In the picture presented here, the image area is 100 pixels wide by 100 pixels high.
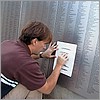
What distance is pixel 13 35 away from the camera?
161cm

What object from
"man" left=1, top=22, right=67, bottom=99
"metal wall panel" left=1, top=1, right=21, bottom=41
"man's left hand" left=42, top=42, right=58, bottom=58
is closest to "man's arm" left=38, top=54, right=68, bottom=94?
"man" left=1, top=22, right=67, bottom=99

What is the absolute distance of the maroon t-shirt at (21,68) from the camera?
3.28 feet

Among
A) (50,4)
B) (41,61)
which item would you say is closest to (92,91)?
(41,61)

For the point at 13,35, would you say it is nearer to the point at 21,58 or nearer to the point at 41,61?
the point at 41,61

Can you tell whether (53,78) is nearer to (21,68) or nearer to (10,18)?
(21,68)

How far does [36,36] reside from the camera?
1104 millimetres

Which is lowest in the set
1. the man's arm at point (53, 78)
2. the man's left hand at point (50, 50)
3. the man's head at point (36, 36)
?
the man's arm at point (53, 78)

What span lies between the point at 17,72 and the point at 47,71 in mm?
368

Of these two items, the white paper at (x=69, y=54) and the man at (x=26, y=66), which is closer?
the man at (x=26, y=66)

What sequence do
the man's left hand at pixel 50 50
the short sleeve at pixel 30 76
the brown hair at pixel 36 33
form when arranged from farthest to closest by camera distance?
the man's left hand at pixel 50 50 < the brown hair at pixel 36 33 < the short sleeve at pixel 30 76

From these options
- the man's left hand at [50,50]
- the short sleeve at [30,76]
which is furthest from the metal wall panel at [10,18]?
the short sleeve at [30,76]

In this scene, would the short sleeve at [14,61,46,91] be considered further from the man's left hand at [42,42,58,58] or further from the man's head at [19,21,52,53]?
the man's left hand at [42,42,58,58]

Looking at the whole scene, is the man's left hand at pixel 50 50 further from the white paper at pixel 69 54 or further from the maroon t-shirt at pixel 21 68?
the maroon t-shirt at pixel 21 68

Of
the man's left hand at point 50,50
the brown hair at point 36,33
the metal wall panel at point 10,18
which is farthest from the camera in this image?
the metal wall panel at point 10,18
